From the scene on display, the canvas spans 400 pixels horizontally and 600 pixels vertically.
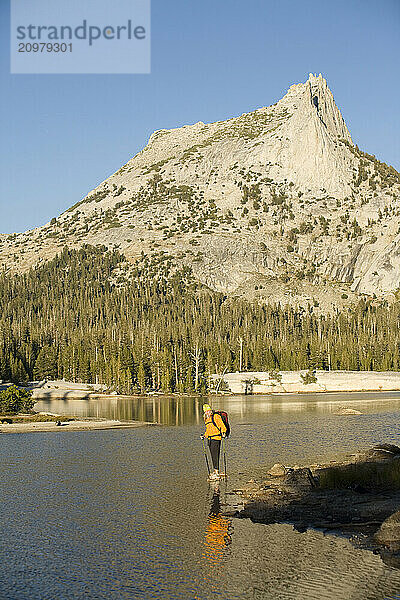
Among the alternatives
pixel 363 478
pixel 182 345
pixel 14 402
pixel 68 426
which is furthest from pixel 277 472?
pixel 182 345

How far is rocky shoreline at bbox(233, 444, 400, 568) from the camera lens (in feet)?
62.0

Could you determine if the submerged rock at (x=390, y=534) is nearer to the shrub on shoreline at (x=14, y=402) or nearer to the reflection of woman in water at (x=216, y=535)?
the reflection of woman in water at (x=216, y=535)

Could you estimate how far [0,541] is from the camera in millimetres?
19703

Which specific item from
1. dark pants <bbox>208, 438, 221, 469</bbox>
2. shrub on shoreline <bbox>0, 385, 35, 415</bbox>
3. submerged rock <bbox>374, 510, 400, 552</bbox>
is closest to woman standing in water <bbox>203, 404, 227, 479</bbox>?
dark pants <bbox>208, 438, 221, 469</bbox>

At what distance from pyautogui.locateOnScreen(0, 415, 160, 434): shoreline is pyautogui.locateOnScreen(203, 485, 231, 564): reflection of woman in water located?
31625 mm

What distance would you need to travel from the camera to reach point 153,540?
64.7 feet

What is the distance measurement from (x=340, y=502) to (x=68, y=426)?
36110mm

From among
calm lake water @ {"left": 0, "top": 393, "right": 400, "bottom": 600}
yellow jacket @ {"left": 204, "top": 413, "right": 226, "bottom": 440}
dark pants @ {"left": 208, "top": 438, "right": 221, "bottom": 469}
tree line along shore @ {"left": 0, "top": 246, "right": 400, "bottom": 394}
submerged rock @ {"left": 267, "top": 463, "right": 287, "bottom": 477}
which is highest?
tree line along shore @ {"left": 0, "top": 246, "right": 400, "bottom": 394}

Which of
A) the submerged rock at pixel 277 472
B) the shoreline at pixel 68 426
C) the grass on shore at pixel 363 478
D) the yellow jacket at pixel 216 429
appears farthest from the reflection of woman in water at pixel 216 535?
the shoreline at pixel 68 426

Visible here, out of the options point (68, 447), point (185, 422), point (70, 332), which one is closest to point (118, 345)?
point (70, 332)

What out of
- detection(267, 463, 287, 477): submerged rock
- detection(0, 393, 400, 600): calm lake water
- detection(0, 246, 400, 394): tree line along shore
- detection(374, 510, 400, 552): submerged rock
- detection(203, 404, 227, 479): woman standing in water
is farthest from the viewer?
detection(0, 246, 400, 394): tree line along shore

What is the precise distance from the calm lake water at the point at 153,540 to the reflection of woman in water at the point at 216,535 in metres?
0.03

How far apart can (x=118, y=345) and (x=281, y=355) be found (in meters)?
36.6

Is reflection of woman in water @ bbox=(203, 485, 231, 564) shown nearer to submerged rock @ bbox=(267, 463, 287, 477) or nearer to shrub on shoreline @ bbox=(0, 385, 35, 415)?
submerged rock @ bbox=(267, 463, 287, 477)
